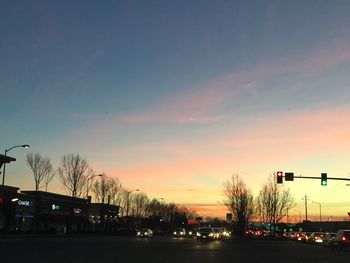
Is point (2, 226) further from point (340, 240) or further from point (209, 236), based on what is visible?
point (340, 240)

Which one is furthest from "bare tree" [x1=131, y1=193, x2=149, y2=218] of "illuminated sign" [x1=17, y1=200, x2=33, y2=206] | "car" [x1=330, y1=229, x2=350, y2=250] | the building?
"car" [x1=330, y1=229, x2=350, y2=250]

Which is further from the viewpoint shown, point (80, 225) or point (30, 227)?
point (80, 225)

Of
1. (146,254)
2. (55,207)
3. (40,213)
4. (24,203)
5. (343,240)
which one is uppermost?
(24,203)

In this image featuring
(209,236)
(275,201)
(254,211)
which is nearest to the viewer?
(209,236)

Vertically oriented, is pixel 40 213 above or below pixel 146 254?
above

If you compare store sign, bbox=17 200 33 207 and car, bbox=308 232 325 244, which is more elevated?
store sign, bbox=17 200 33 207

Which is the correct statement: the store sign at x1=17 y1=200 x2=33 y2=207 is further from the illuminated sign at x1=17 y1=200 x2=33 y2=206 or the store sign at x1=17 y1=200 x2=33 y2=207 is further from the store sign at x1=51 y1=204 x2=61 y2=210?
the store sign at x1=51 y1=204 x2=61 y2=210

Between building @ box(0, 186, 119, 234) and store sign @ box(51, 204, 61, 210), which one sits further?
store sign @ box(51, 204, 61, 210)

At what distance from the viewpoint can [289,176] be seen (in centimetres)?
4481

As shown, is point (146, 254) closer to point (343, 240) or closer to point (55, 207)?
point (343, 240)

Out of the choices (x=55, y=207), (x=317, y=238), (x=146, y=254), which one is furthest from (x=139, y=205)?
(x=146, y=254)

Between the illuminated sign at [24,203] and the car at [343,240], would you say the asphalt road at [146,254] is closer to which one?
the car at [343,240]

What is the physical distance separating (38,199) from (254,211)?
163ft

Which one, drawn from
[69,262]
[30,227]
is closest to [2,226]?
[30,227]
